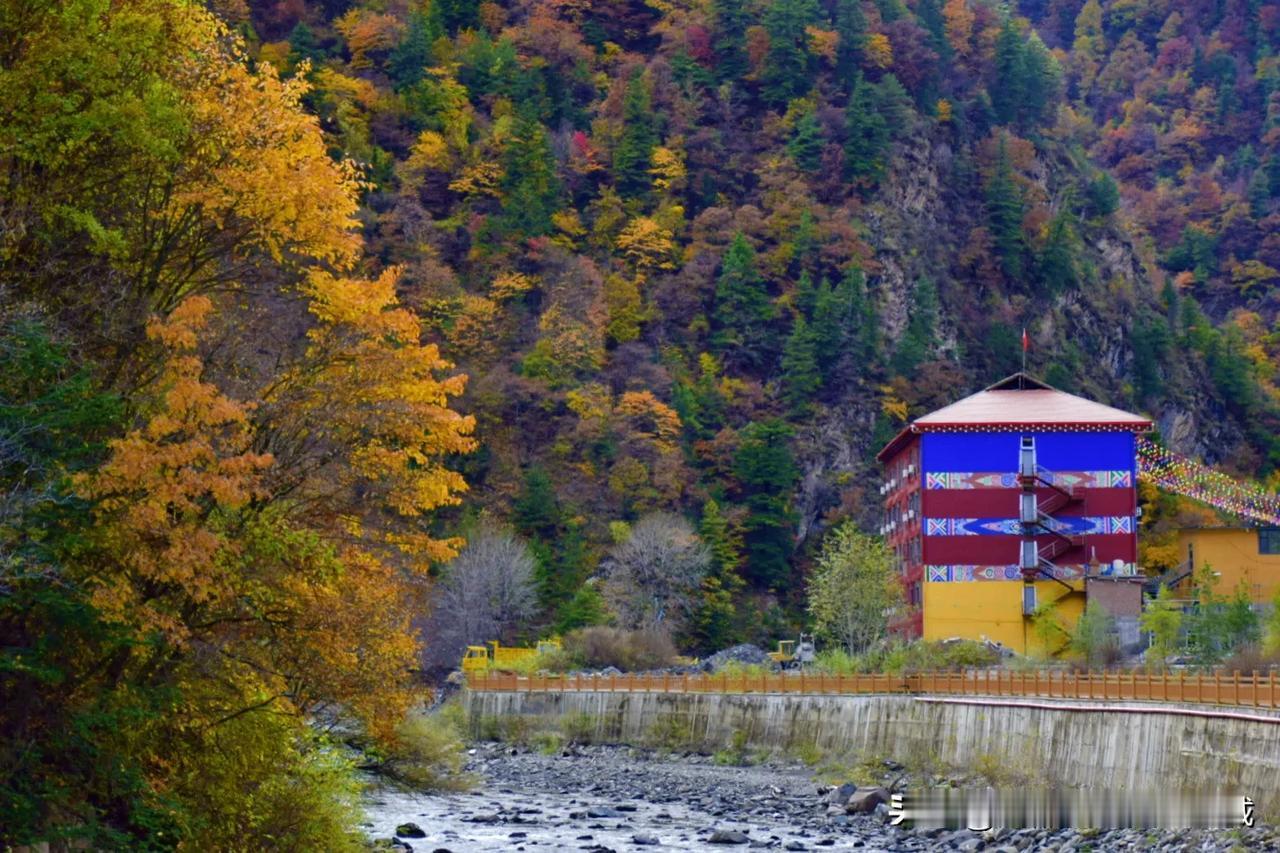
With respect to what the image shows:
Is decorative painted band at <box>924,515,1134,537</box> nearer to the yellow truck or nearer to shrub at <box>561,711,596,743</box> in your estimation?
shrub at <box>561,711,596,743</box>

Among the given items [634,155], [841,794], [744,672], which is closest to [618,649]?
[744,672]

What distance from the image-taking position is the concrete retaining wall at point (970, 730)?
35.1m

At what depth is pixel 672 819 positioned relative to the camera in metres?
45.8

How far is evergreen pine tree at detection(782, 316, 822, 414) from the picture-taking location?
113 metres

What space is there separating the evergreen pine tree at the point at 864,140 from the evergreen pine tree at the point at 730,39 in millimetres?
Answer: 10938

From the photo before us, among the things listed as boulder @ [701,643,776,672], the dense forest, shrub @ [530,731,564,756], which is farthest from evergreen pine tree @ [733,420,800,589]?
shrub @ [530,731,564,756]

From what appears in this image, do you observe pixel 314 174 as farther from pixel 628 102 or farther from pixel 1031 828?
pixel 628 102

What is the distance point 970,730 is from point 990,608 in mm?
30808

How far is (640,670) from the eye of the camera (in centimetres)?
8831

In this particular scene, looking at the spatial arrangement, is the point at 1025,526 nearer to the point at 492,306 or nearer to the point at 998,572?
the point at 998,572

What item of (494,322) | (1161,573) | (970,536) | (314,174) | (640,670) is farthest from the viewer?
(494,322)

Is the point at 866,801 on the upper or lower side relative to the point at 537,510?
lower

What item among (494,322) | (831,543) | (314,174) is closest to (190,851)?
(314,174)

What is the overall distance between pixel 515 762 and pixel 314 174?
44.0m
